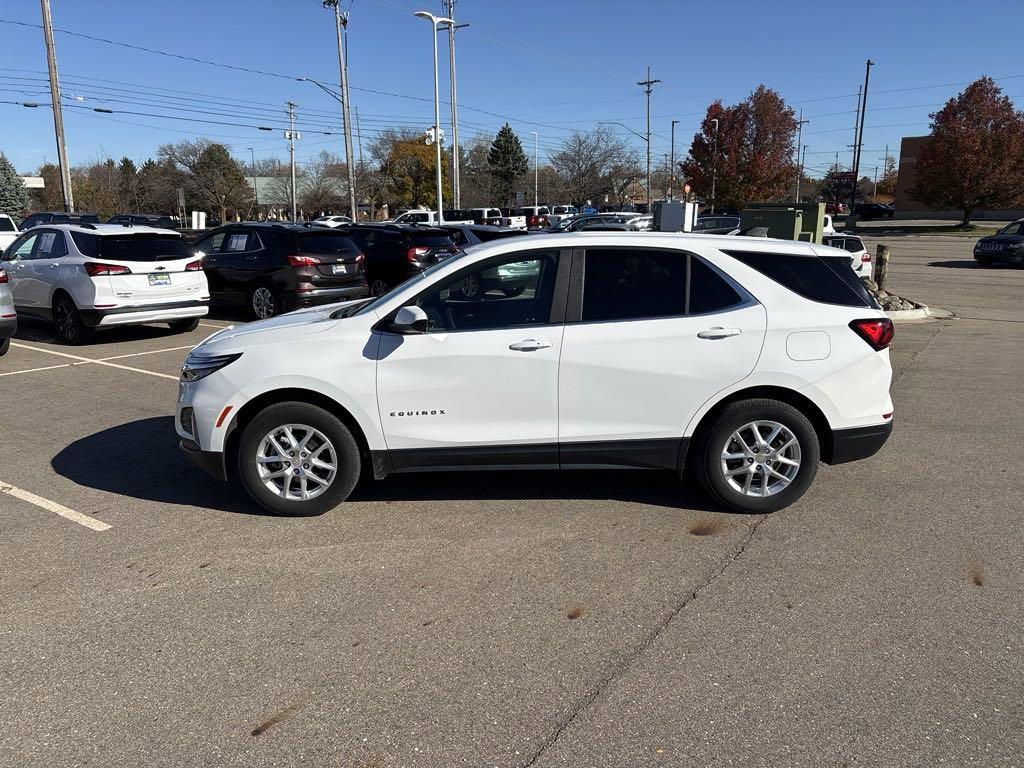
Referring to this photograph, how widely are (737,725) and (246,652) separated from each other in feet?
6.76

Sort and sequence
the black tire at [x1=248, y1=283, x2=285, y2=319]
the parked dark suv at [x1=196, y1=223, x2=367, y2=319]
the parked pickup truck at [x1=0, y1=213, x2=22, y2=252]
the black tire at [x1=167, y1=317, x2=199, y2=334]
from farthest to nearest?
the parked pickup truck at [x1=0, y1=213, x2=22, y2=252] < the black tire at [x1=248, y1=283, x2=285, y2=319] < the black tire at [x1=167, y1=317, x2=199, y2=334] < the parked dark suv at [x1=196, y1=223, x2=367, y2=319]

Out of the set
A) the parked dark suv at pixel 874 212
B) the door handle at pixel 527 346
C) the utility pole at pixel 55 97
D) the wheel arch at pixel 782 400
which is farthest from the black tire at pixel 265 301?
the parked dark suv at pixel 874 212

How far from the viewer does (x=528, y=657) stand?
3.45 metres

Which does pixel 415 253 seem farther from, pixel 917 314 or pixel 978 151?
pixel 978 151

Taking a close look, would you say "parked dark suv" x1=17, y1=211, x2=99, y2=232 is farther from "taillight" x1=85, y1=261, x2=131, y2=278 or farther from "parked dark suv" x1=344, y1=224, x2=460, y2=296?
"taillight" x1=85, y1=261, x2=131, y2=278

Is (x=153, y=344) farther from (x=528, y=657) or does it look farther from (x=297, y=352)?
(x=528, y=657)

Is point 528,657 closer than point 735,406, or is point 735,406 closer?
point 528,657

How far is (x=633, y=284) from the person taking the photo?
4.90 m

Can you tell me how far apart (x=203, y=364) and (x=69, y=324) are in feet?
25.7

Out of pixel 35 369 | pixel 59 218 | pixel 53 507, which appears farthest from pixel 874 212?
pixel 53 507

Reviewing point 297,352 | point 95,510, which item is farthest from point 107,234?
point 297,352

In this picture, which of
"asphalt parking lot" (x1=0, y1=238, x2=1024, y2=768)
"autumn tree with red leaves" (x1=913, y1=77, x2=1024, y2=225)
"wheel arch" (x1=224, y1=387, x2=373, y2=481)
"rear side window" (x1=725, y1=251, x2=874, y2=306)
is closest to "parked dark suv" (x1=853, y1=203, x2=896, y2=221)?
"autumn tree with red leaves" (x1=913, y1=77, x2=1024, y2=225)

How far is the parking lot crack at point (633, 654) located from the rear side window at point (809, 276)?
1.51 metres

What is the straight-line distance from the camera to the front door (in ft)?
15.6
